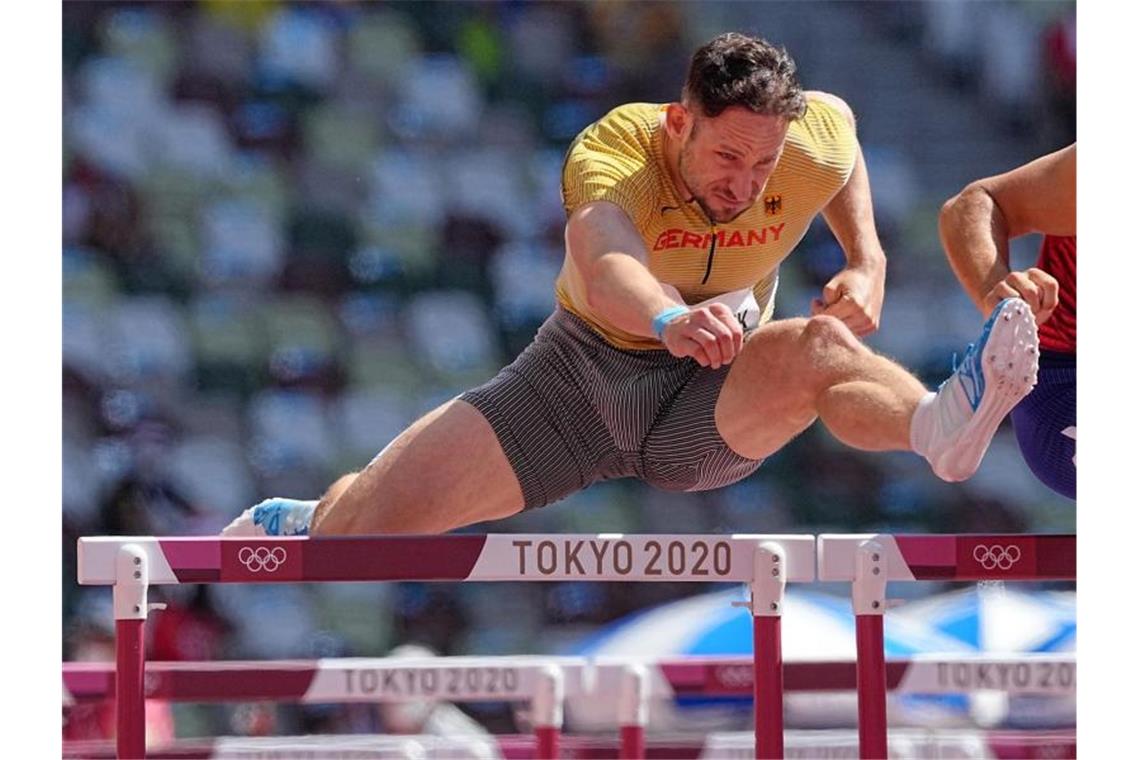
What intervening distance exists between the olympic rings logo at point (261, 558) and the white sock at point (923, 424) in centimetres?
102

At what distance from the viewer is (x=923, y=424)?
9.59 ft

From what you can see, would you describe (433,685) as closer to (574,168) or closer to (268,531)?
(268,531)

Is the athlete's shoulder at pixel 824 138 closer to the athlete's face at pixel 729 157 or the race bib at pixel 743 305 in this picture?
the athlete's face at pixel 729 157

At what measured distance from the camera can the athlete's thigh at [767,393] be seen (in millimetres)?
3152

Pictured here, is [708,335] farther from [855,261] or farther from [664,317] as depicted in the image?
[855,261]

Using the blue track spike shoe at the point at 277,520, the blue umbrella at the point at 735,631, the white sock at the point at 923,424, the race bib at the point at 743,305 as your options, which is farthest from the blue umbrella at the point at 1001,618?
the white sock at the point at 923,424

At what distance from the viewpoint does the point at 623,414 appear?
353 centimetres

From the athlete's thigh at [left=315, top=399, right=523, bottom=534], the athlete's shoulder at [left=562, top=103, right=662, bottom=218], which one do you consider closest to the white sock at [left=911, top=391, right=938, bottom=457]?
the athlete's shoulder at [left=562, top=103, right=662, bottom=218]

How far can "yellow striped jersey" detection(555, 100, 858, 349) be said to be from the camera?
3412 millimetres

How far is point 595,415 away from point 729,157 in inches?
23.4

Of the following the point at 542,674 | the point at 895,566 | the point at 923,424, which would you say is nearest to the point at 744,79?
the point at 923,424

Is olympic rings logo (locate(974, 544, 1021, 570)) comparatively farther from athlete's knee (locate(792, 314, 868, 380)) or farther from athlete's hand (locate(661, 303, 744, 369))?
athlete's hand (locate(661, 303, 744, 369))
